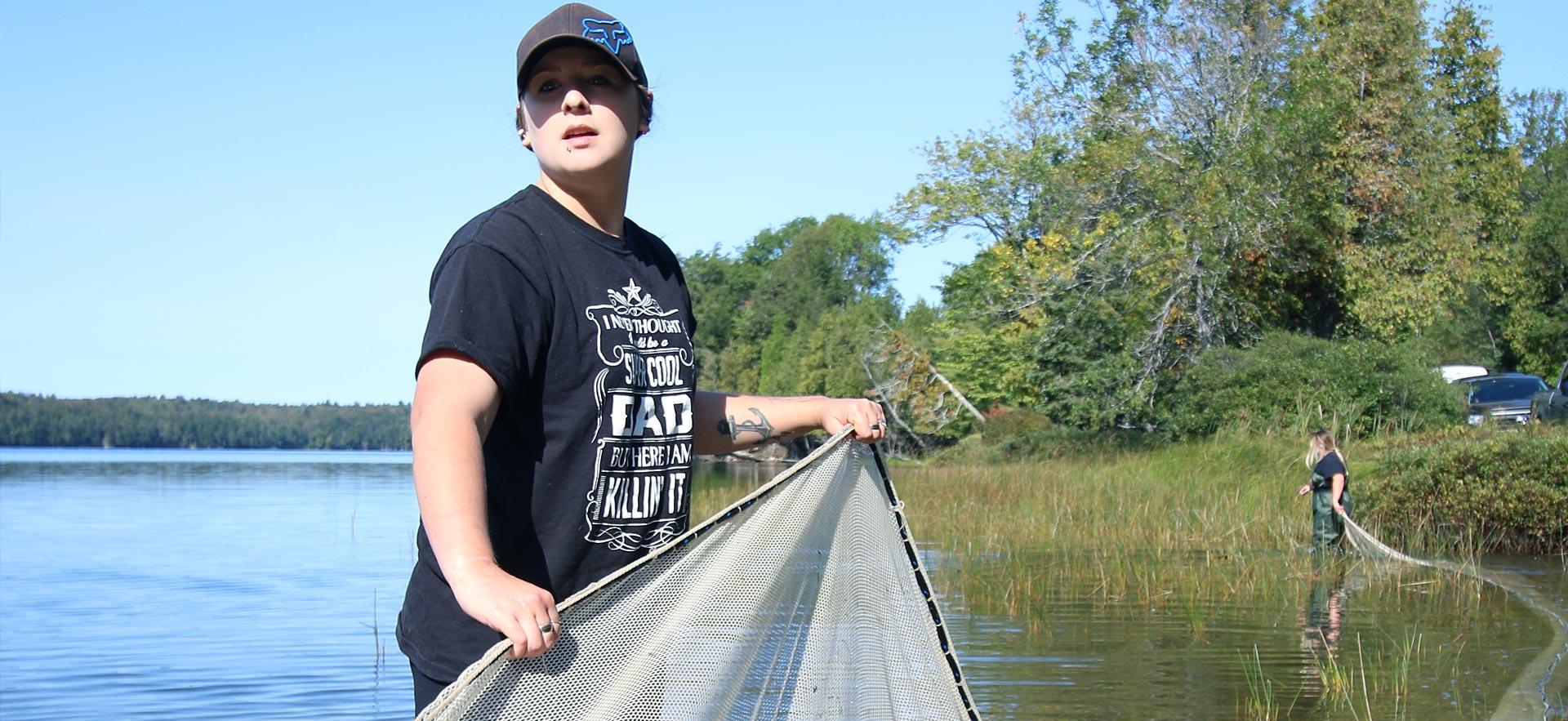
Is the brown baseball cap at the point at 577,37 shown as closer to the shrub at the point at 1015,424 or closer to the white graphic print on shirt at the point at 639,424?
the white graphic print on shirt at the point at 639,424

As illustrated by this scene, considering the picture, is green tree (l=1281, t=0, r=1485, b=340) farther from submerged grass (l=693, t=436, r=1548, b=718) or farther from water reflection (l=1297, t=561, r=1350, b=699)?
water reflection (l=1297, t=561, r=1350, b=699)

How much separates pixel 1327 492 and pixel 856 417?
1204cm

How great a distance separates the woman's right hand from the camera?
1898mm

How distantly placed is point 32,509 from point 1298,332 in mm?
30594

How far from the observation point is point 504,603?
1.91 metres

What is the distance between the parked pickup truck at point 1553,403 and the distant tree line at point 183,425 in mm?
135360

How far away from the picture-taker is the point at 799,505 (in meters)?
2.73

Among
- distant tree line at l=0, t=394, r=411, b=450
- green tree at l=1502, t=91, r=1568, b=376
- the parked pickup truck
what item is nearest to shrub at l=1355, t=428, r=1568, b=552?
the parked pickup truck

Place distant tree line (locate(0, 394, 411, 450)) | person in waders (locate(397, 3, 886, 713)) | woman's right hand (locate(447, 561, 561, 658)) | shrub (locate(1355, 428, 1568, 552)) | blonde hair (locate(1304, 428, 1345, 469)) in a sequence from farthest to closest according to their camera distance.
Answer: distant tree line (locate(0, 394, 411, 450))
shrub (locate(1355, 428, 1568, 552))
blonde hair (locate(1304, 428, 1345, 469))
person in waders (locate(397, 3, 886, 713))
woman's right hand (locate(447, 561, 561, 658))

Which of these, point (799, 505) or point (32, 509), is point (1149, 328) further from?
point (799, 505)

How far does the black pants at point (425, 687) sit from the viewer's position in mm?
2236

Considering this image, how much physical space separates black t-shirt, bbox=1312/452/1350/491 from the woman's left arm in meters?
11.7

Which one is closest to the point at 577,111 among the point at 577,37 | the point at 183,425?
the point at 577,37

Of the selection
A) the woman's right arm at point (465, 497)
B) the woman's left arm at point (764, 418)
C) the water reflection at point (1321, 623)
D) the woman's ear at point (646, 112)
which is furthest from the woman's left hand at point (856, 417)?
the water reflection at point (1321, 623)
